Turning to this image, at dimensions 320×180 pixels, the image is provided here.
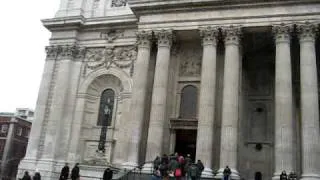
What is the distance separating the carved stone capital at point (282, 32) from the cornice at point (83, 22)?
37.9ft

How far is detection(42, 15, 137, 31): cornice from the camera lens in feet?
107

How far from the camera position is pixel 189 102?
29281mm

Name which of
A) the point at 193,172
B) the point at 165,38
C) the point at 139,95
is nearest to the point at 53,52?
the point at 139,95

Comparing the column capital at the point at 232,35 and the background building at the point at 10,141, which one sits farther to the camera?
the background building at the point at 10,141

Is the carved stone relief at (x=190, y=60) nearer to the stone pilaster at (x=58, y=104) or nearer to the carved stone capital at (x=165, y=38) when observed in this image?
the carved stone capital at (x=165, y=38)

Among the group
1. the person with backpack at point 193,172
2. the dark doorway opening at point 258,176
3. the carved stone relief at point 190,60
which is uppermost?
the carved stone relief at point 190,60

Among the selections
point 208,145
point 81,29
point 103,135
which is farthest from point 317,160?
point 81,29

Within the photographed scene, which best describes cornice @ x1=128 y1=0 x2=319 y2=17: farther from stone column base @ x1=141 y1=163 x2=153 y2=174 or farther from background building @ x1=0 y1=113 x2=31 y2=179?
background building @ x1=0 y1=113 x2=31 y2=179

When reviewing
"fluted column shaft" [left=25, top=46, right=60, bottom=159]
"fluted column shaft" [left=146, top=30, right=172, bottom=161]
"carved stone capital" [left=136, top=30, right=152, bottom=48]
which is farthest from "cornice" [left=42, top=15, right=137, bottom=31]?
"fluted column shaft" [left=146, top=30, right=172, bottom=161]

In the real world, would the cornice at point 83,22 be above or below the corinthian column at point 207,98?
above

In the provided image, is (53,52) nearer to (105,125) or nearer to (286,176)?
(105,125)

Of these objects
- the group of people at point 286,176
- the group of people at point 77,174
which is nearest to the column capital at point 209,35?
the group of people at point 286,176

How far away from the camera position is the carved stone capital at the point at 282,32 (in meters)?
26.2

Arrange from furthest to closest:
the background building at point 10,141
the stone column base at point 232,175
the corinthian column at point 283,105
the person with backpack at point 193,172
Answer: the background building at point 10,141
the stone column base at point 232,175
the corinthian column at point 283,105
the person with backpack at point 193,172
